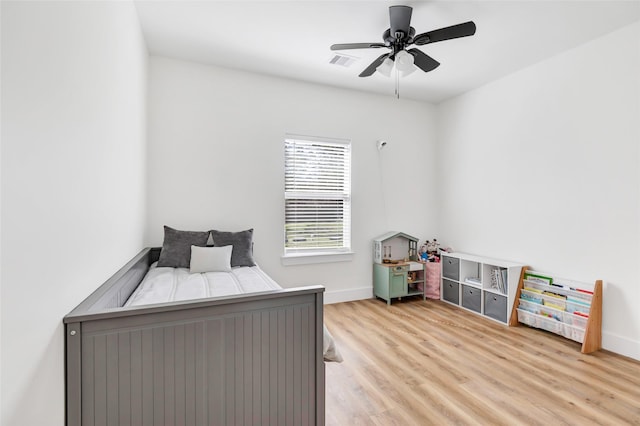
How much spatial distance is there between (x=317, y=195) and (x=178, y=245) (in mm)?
1715

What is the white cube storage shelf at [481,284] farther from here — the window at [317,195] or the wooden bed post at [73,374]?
the wooden bed post at [73,374]

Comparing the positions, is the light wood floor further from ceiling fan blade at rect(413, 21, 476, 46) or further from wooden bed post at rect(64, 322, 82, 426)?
ceiling fan blade at rect(413, 21, 476, 46)

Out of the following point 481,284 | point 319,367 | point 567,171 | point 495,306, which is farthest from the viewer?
point 481,284

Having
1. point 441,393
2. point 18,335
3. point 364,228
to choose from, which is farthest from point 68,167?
point 364,228

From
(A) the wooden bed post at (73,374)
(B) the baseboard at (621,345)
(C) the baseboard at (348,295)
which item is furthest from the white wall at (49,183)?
(B) the baseboard at (621,345)

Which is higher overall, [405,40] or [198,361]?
[405,40]

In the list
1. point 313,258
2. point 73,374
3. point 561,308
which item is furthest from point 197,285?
point 561,308

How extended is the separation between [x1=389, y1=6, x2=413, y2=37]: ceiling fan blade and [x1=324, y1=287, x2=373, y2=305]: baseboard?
2911 millimetres

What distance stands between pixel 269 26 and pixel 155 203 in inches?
79.6

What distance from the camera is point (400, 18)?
2.32 meters

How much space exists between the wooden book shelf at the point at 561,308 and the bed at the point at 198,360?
2511 mm

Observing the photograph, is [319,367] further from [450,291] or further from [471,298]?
[450,291]

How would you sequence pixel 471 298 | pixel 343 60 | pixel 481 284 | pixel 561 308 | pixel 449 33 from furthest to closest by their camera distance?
pixel 471 298
pixel 481 284
pixel 343 60
pixel 561 308
pixel 449 33

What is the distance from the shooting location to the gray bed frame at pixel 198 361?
46.3 inches
